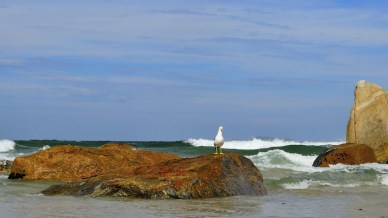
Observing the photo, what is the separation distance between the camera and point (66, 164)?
18.8m

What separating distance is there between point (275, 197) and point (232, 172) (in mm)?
1042

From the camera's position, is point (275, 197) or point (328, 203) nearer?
point (328, 203)

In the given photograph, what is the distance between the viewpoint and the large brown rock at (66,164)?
18.5 m

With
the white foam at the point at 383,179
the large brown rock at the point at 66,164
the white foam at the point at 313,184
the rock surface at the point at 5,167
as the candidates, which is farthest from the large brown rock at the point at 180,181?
the rock surface at the point at 5,167

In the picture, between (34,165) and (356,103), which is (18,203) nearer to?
(34,165)

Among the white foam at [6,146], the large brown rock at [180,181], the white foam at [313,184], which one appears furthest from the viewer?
the white foam at [6,146]

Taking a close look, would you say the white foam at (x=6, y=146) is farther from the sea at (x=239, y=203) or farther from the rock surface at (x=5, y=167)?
the sea at (x=239, y=203)

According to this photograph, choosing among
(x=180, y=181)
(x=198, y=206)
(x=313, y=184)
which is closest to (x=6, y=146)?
(x=313, y=184)

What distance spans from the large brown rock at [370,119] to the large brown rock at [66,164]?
11.9m

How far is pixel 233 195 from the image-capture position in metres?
14.4

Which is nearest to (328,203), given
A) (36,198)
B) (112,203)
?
(112,203)

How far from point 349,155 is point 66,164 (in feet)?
34.2

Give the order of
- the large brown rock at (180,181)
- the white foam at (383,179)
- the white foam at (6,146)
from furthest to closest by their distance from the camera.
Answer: the white foam at (6,146) → the white foam at (383,179) → the large brown rock at (180,181)

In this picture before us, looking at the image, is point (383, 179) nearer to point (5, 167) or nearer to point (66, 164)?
point (66, 164)
